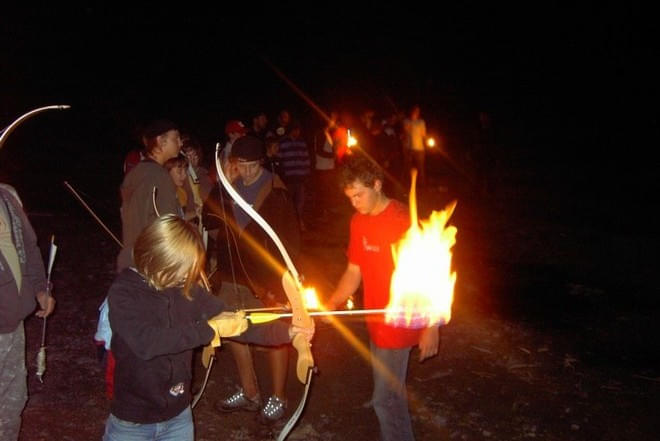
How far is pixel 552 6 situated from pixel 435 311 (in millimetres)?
31808

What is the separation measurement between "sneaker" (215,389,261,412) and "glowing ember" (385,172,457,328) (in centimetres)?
197

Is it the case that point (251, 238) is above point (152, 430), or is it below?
above

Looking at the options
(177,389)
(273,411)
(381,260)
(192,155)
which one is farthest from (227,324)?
(192,155)

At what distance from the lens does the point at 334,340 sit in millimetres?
7152

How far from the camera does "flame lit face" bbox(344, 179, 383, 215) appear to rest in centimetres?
406

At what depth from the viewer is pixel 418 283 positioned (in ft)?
13.6

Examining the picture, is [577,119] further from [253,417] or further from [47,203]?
[253,417]

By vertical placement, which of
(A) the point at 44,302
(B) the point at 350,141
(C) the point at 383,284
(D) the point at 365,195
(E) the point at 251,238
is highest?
(B) the point at 350,141

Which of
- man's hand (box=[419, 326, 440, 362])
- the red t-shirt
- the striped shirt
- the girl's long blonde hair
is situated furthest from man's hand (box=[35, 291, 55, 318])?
the striped shirt

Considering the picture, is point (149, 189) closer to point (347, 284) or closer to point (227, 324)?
point (347, 284)

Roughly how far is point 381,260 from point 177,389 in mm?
1583

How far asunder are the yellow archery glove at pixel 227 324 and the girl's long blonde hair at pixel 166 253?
350mm

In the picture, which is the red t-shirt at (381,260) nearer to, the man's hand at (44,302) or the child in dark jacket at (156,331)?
the child in dark jacket at (156,331)

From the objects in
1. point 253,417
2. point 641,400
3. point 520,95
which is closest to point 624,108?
point 520,95
